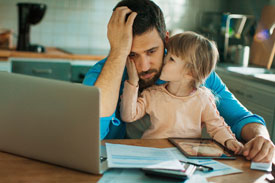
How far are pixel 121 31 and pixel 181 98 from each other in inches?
15.4

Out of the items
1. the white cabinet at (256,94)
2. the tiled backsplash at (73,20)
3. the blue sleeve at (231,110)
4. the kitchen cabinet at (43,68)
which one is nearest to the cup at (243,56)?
the white cabinet at (256,94)

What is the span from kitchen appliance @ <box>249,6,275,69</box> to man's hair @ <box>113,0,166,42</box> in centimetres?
192

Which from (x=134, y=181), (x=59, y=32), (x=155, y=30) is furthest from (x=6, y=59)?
(x=134, y=181)

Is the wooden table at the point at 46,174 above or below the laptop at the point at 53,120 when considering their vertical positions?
below

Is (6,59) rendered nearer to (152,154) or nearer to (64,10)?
(64,10)

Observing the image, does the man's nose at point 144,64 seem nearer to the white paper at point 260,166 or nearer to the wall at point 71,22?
the white paper at point 260,166

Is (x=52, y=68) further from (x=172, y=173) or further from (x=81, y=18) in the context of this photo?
(x=172, y=173)

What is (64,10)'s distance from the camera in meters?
3.64

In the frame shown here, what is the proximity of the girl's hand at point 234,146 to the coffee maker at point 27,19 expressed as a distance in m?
2.24

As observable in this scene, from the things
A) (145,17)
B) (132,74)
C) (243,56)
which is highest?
(145,17)

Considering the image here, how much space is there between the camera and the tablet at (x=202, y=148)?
117cm

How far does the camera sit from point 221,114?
1.63m

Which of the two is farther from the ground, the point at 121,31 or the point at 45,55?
the point at 121,31

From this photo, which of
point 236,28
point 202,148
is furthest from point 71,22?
point 202,148
